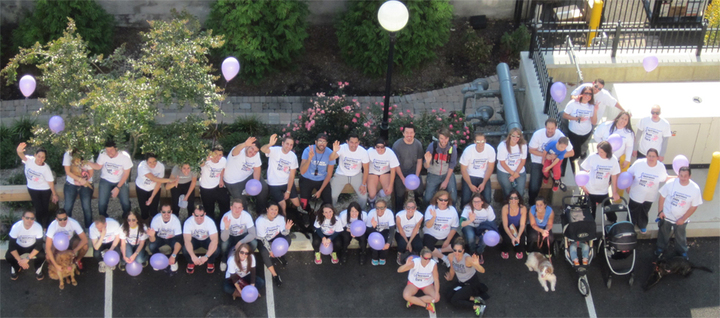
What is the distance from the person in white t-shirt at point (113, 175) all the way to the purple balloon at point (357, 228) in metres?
3.25

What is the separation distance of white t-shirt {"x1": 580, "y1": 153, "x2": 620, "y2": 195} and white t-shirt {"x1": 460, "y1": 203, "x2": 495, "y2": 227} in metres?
1.42

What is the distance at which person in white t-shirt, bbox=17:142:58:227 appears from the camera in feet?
34.4

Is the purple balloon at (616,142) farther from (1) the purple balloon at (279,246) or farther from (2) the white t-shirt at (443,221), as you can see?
(1) the purple balloon at (279,246)

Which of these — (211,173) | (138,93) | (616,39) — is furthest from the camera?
(616,39)

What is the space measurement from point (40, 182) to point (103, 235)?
1292 millimetres

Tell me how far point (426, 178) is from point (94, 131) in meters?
4.70

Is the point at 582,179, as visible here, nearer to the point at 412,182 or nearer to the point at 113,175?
the point at 412,182

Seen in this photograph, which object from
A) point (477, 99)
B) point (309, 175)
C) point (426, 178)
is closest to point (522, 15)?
point (477, 99)

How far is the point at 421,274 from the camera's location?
10.1 metres

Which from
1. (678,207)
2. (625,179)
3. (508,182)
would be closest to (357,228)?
(508,182)

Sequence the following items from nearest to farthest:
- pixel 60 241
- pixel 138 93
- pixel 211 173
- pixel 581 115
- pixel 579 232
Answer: pixel 138 93 → pixel 60 241 → pixel 579 232 → pixel 211 173 → pixel 581 115

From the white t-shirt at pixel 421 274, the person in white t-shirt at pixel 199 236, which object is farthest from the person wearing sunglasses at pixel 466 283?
the person in white t-shirt at pixel 199 236

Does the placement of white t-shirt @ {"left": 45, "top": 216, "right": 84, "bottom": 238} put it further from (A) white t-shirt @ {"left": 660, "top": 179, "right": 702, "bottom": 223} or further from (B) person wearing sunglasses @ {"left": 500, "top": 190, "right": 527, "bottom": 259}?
(A) white t-shirt @ {"left": 660, "top": 179, "right": 702, "bottom": 223}

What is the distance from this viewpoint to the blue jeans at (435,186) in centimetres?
1100
